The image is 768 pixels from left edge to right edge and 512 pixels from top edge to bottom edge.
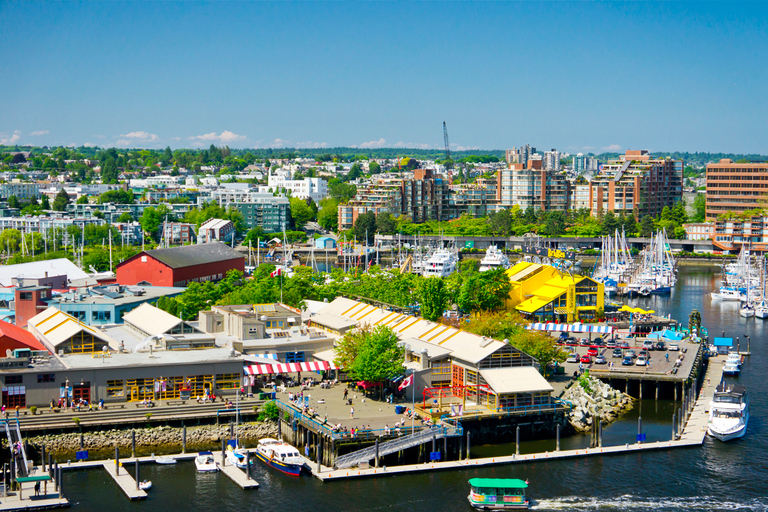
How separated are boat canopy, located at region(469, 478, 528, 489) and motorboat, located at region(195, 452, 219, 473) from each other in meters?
6.81

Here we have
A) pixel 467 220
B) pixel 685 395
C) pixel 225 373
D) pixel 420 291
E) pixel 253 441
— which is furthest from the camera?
pixel 467 220

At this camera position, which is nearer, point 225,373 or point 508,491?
point 508,491

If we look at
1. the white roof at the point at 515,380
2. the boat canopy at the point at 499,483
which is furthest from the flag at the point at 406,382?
the boat canopy at the point at 499,483

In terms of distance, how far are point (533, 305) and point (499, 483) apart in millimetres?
25619

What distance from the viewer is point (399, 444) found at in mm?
25562

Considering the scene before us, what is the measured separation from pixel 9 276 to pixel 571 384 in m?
35.0

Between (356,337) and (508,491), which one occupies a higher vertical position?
(356,337)

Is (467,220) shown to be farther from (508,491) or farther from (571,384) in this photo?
(508,491)

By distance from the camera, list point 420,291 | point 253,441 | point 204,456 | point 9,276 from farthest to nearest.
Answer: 1. point 9,276
2. point 420,291
3. point 253,441
4. point 204,456

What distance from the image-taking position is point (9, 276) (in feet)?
177

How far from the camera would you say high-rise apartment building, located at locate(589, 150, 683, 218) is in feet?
374

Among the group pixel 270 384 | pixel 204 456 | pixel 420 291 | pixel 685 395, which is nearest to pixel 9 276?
pixel 420 291

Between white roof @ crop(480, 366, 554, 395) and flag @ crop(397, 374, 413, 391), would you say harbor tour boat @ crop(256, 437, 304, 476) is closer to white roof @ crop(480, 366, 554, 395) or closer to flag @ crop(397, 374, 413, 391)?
flag @ crop(397, 374, 413, 391)

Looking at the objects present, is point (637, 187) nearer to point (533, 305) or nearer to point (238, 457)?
point (533, 305)
